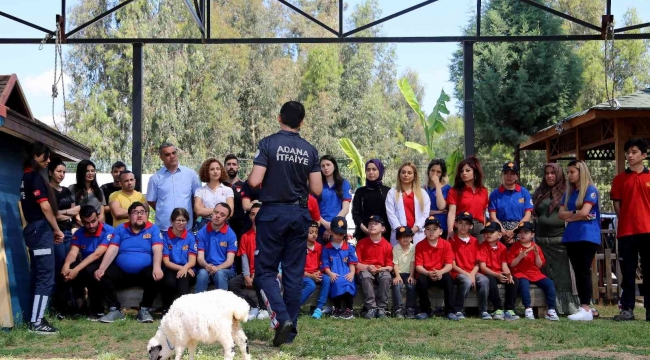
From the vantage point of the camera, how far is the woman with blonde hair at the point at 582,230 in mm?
9227

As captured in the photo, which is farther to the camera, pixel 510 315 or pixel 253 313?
pixel 510 315

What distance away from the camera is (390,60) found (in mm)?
46188

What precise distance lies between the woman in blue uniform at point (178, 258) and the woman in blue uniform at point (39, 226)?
1.41 m

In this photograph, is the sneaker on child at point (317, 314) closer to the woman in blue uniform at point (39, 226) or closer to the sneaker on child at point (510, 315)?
the sneaker on child at point (510, 315)

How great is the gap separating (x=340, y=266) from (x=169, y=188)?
87.3 inches

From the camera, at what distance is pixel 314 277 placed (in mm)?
9125

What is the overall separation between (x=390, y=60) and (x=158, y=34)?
690 inches

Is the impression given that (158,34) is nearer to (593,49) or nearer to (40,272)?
(593,49)

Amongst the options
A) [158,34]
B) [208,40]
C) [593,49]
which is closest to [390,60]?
[593,49]

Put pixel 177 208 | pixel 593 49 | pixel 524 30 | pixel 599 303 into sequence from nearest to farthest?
1. pixel 177 208
2. pixel 599 303
3. pixel 524 30
4. pixel 593 49

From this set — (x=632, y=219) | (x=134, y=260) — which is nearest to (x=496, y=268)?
(x=632, y=219)

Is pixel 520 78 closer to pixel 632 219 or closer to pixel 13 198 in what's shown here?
pixel 632 219

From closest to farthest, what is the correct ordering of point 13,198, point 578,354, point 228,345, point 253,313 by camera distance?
1. point 228,345
2. point 578,354
3. point 13,198
4. point 253,313

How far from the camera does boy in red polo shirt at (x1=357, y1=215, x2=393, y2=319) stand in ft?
Answer: 29.9
